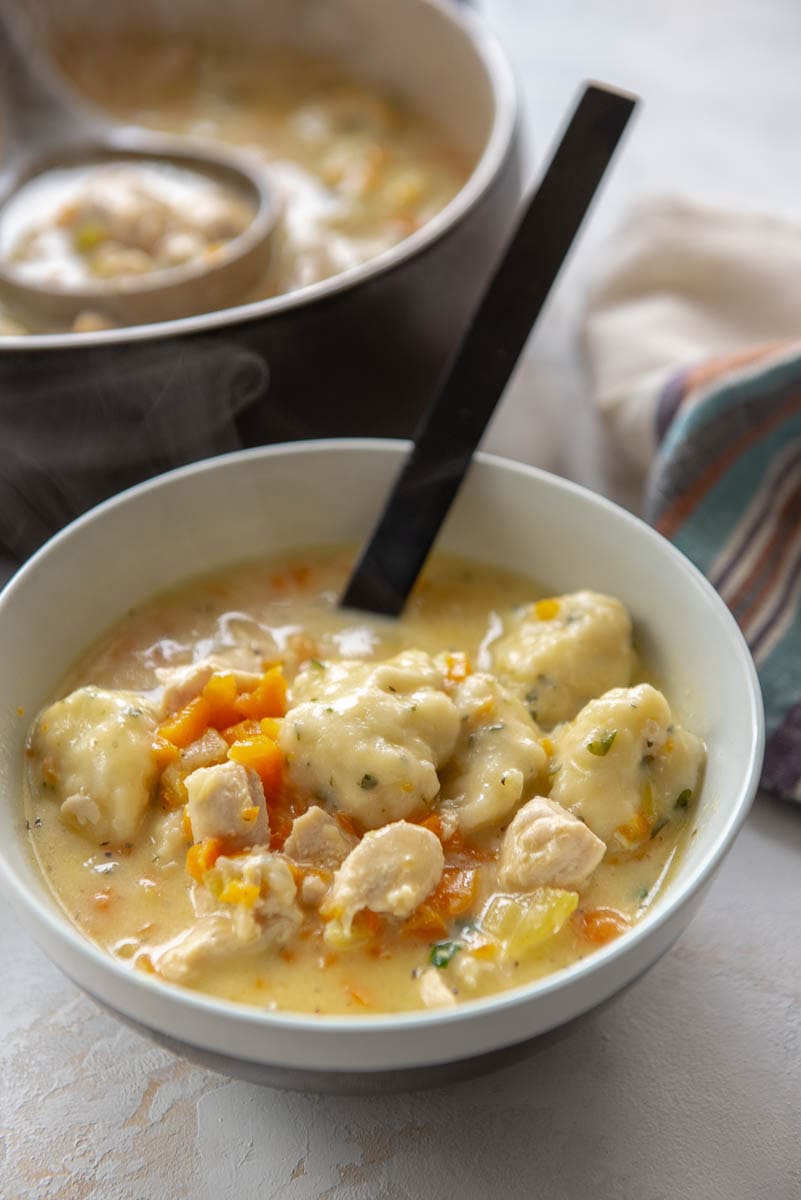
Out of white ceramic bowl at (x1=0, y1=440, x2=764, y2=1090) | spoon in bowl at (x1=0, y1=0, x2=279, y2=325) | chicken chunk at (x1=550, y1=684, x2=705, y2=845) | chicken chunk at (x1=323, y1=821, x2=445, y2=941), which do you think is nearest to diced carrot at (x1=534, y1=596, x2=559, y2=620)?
white ceramic bowl at (x1=0, y1=440, x2=764, y2=1090)

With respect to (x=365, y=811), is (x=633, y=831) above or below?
above

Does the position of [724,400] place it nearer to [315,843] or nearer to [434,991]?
[315,843]

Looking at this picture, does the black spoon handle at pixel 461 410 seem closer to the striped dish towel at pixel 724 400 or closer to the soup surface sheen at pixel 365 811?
the soup surface sheen at pixel 365 811

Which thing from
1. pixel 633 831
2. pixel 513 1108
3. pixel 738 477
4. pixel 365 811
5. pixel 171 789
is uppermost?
pixel 738 477

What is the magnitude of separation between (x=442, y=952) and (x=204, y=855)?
1.02 feet

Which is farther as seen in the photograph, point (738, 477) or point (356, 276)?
point (738, 477)

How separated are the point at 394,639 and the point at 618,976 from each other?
75 centimetres

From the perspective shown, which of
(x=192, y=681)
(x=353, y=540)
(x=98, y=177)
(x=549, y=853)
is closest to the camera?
(x=549, y=853)

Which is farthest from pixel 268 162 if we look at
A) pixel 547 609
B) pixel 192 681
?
pixel 192 681

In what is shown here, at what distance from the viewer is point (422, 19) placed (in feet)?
11.0

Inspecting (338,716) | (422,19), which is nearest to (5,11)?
(422,19)

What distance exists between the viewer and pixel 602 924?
165cm

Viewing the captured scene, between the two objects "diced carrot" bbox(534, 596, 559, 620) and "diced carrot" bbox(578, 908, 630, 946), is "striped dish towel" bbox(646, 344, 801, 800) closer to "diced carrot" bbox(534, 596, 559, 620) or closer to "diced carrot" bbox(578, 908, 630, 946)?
"diced carrot" bbox(534, 596, 559, 620)

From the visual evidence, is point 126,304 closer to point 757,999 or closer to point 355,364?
point 355,364
